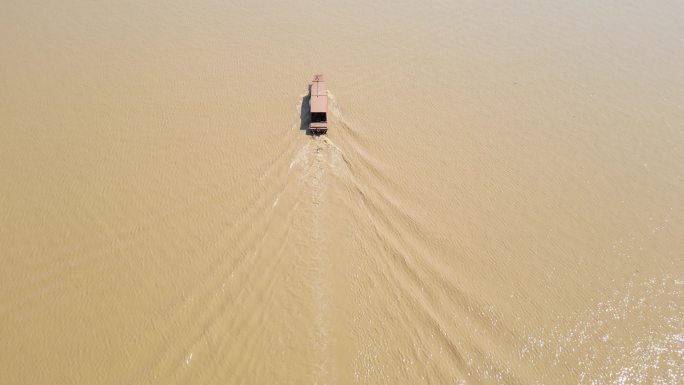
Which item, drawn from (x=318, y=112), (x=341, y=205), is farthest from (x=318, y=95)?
(x=341, y=205)

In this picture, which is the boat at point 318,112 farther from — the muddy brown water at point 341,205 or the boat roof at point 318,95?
the muddy brown water at point 341,205

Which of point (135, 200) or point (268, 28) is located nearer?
point (135, 200)

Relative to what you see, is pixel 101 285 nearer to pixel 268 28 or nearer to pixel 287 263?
pixel 287 263

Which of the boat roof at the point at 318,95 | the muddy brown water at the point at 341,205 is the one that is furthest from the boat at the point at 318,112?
the muddy brown water at the point at 341,205

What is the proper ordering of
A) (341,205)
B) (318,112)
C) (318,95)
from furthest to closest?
(318,95) → (318,112) → (341,205)

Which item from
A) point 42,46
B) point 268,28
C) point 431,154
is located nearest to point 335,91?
point 431,154

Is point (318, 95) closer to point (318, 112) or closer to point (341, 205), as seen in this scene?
point (318, 112)

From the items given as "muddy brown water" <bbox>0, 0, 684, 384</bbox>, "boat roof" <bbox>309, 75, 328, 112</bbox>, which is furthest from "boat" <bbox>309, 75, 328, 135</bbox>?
"muddy brown water" <bbox>0, 0, 684, 384</bbox>
